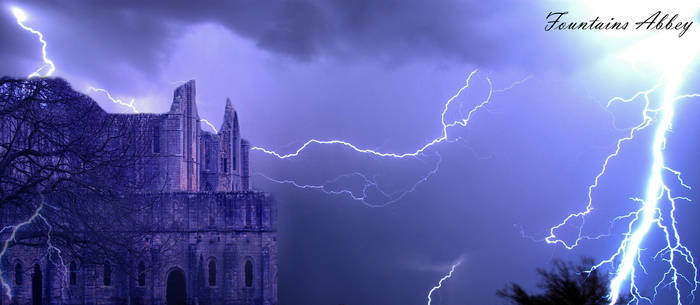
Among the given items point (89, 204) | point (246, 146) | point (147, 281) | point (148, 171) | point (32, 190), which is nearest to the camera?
point (32, 190)

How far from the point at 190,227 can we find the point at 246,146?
58.5 ft

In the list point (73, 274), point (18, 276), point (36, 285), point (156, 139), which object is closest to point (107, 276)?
point (73, 274)

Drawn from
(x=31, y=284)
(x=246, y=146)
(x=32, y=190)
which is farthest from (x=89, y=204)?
(x=246, y=146)

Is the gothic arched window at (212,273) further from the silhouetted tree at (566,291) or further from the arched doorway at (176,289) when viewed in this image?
the silhouetted tree at (566,291)

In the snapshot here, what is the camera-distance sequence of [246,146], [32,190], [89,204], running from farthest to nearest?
[246,146] → [89,204] → [32,190]

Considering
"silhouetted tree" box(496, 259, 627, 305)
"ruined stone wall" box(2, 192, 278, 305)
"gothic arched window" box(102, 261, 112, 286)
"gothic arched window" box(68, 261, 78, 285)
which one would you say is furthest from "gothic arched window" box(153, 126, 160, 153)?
"silhouetted tree" box(496, 259, 627, 305)

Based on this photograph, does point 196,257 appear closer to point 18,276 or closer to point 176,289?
point 176,289

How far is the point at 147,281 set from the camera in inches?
1289

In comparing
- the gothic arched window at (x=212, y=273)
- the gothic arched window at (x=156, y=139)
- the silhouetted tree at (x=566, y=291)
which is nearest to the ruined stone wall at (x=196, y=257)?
the gothic arched window at (x=212, y=273)

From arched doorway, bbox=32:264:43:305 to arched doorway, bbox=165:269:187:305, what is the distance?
6.22m

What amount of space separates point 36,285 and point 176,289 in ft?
22.7

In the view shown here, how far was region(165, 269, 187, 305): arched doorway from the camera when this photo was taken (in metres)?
32.8

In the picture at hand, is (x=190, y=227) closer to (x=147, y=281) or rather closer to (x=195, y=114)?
(x=147, y=281)

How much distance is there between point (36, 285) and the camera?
33.4 metres
